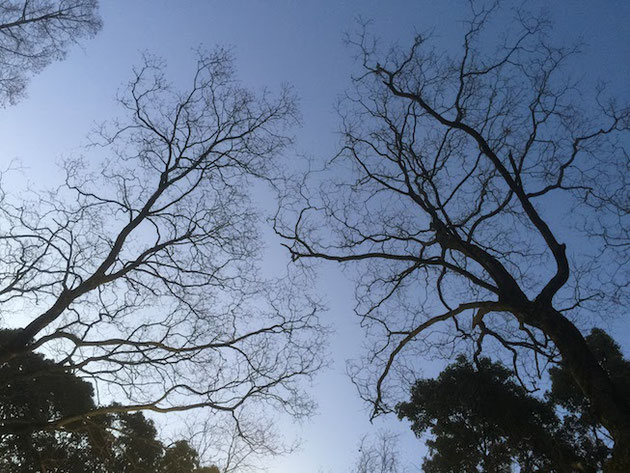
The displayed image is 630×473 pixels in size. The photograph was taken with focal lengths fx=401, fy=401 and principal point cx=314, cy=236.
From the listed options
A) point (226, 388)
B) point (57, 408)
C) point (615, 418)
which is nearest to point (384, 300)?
point (226, 388)

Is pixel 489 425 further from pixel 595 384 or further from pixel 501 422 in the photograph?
pixel 595 384

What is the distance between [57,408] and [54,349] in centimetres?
849

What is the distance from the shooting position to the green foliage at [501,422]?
14.6m

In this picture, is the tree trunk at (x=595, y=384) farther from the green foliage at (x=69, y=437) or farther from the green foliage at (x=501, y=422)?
the green foliage at (x=501, y=422)

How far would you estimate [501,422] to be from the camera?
1478 cm

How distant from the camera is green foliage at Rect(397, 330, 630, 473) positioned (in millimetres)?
14625

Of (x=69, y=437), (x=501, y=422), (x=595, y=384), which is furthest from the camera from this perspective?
(x=501, y=422)

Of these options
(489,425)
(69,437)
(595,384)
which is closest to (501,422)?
(489,425)

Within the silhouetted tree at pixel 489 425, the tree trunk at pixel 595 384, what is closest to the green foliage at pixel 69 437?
the tree trunk at pixel 595 384

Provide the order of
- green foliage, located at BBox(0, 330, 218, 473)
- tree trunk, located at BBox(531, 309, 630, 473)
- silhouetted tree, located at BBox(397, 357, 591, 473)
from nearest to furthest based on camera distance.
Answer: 1. tree trunk, located at BBox(531, 309, 630, 473)
2. green foliage, located at BBox(0, 330, 218, 473)
3. silhouetted tree, located at BBox(397, 357, 591, 473)

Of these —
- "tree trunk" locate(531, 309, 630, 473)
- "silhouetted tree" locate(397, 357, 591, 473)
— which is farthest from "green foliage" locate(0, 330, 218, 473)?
"silhouetted tree" locate(397, 357, 591, 473)

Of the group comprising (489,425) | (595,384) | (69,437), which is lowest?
(595,384)

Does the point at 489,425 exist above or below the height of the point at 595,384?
above

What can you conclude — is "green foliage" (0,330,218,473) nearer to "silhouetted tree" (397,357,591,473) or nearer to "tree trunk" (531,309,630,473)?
"tree trunk" (531,309,630,473)
